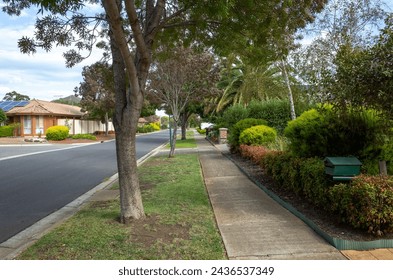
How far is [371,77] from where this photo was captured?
504 centimetres

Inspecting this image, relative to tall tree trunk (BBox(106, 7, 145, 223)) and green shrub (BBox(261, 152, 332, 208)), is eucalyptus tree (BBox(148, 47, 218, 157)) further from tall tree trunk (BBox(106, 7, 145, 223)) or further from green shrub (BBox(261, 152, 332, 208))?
tall tree trunk (BBox(106, 7, 145, 223))

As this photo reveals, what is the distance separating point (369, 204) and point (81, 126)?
154ft

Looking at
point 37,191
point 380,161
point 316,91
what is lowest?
point 37,191

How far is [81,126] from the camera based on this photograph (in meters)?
47.4

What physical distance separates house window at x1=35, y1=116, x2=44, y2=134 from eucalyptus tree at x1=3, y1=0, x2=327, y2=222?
35.4 m

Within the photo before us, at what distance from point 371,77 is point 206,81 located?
1218 centimetres

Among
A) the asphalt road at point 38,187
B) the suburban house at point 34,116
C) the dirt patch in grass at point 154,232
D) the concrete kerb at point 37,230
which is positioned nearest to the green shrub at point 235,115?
the asphalt road at point 38,187

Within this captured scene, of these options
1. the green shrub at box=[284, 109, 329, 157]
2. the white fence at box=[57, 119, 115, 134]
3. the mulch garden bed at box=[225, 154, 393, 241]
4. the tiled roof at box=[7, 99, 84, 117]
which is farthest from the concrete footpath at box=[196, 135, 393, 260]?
the white fence at box=[57, 119, 115, 134]

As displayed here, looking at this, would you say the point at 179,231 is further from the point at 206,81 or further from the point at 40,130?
the point at 40,130

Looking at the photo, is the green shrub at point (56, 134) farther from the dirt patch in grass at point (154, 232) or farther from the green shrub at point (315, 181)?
the green shrub at point (315, 181)

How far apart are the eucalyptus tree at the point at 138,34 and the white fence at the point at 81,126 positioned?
124 feet

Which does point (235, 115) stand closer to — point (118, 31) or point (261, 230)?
point (261, 230)

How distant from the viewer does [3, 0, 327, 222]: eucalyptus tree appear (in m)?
4.99

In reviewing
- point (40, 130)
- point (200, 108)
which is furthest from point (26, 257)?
point (40, 130)
